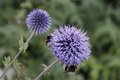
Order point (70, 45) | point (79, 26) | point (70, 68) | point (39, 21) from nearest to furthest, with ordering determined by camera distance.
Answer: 1. point (70, 68)
2. point (70, 45)
3. point (39, 21)
4. point (79, 26)

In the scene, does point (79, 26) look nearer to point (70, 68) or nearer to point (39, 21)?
point (39, 21)

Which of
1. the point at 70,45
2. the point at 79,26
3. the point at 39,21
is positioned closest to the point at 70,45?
the point at 70,45

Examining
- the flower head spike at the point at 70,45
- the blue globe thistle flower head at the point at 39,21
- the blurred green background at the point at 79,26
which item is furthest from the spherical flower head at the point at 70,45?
the blurred green background at the point at 79,26

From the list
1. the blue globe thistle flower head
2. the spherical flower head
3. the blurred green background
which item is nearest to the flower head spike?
the spherical flower head

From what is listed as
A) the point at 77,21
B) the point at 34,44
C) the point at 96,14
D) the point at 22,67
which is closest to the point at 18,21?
the point at 34,44

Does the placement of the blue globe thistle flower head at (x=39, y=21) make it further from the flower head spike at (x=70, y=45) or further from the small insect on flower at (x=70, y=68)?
the small insect on flower at (x=70, y=68)

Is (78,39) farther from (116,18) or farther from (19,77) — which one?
(116,18)
